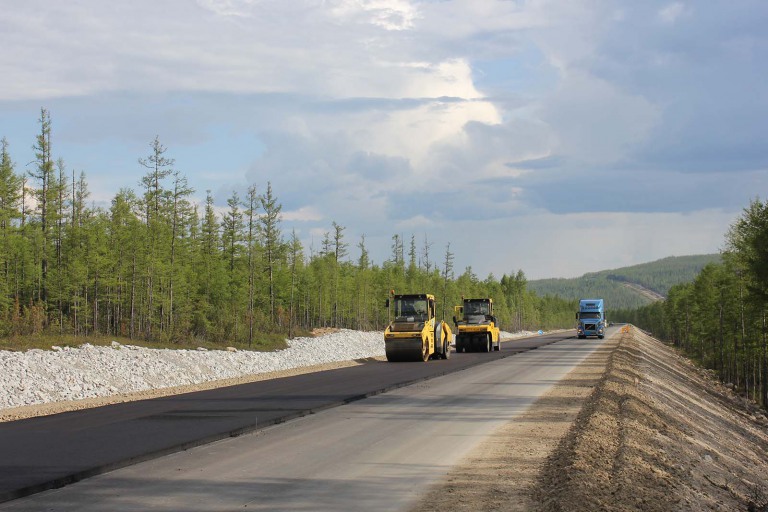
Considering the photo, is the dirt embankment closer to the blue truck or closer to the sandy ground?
the sandy ground

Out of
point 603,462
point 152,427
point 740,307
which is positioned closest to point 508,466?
point 603,462

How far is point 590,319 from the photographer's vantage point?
72.4 m

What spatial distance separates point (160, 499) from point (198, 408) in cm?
878

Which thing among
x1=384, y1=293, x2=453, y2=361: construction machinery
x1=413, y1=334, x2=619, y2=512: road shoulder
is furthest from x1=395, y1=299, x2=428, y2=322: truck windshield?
x1=413, y1=334, x2=619, y2=512: road shoulder

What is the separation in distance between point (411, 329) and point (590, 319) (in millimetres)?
43673

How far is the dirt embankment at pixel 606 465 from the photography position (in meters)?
8.31

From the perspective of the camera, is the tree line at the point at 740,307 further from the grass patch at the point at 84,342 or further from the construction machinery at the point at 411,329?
the grass patch at the point at 84,342

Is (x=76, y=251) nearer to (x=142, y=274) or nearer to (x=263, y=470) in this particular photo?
(x=142, y=274)

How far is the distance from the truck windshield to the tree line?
59.6 feet

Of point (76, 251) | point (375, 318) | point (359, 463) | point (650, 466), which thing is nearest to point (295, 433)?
point (359, 463)

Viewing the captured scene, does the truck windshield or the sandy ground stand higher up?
the truck windshield

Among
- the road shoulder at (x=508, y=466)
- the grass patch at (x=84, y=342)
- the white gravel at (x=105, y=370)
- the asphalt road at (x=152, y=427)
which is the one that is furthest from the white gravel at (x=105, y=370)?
the road shoulder at (x=508, y=466)

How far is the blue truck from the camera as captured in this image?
72125mm

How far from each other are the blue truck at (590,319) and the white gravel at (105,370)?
44.0m
